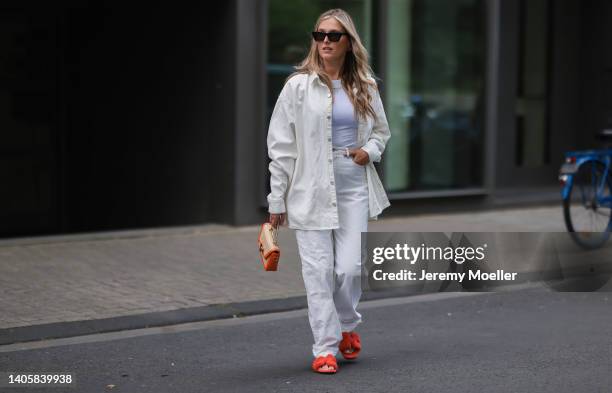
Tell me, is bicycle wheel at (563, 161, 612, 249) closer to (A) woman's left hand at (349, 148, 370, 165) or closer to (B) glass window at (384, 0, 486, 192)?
(B) glass window at (384, 0, 486, 192)

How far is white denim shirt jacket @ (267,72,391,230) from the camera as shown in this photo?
554 centimetres

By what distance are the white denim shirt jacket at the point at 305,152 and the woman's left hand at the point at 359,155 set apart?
3 centimetres

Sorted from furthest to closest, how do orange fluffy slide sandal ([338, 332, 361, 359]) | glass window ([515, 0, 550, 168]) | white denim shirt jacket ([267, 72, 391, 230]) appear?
glass window ([515, 0, 550, 168]) < orange fluffy slide sandal ([338, 332, 361, 359]) < white denim shirt jacket ([267, 72, 391, 230])

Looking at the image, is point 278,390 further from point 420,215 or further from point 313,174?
point 420,215

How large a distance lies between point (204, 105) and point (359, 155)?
648cm

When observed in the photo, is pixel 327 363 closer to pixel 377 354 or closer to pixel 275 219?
pixel 377 354

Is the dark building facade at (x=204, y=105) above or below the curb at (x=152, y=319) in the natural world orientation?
above

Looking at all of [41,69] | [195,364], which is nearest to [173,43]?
[41,69]

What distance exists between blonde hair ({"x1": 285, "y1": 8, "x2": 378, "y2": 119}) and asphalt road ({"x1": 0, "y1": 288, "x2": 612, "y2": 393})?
1.39m

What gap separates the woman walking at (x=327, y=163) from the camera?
5539 mm

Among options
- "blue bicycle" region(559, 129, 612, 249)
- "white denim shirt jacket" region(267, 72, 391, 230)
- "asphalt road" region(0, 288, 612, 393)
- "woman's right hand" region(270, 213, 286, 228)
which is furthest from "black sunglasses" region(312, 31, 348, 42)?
"blue bicycle" region(559, 129, 612, 249)

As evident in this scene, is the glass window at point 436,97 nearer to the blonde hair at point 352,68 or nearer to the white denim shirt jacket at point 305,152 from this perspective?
the blonde hair at point 352,68

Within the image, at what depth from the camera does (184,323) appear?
279 inches

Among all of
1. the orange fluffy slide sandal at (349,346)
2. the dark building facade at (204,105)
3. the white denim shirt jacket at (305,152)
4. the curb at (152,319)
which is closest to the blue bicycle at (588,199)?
the curb at (152,319)
